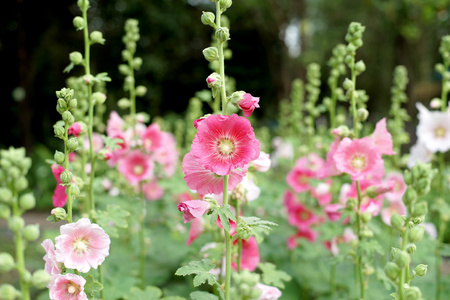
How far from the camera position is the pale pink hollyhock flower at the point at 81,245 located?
1.43 m

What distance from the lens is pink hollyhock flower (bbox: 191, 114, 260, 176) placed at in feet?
4.56

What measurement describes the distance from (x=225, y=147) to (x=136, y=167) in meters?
1.43

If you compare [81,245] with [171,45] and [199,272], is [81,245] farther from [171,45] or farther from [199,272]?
[171,45]

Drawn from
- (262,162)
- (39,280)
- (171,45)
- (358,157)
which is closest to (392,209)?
(358,157)

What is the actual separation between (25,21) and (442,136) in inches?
394

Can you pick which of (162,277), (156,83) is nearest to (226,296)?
(162,277)

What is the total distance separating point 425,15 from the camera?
718 cm

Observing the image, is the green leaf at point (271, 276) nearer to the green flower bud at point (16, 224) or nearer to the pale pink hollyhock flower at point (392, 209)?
the pale pink hollyhock flower at point (392, 209)

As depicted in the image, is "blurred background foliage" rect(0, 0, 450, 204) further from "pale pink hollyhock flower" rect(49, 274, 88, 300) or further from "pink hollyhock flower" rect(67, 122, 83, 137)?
"pale pink hollyhock flower" rect(49, 274, 88, 300)

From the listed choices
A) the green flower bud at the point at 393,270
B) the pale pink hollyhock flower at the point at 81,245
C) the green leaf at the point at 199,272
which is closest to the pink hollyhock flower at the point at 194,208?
the green leaf at the point at 199,272

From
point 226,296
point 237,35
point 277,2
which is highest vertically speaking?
point 237,35

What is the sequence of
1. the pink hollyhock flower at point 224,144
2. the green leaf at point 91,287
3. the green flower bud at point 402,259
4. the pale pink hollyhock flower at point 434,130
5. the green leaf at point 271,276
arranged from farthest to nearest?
1. the pale pink hollyhock flower at point 434,130
2. the green leaf at point 271,276
3. the green leaf at point 91,287
4. the pink hollyhock flower at point 224,144
5. the green flower bud at point 402,259

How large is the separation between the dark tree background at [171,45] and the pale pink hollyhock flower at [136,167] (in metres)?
6.24

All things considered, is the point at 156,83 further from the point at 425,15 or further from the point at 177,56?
the point at 425,15
